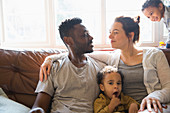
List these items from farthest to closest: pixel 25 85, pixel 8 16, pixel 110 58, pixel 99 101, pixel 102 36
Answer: pixel 8 16 < pixel 102 36 < pixel 110 58 < pixel 25 85 < pixel 99 101

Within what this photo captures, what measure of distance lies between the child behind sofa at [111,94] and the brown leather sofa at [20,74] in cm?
55

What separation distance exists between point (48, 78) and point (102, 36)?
144cm

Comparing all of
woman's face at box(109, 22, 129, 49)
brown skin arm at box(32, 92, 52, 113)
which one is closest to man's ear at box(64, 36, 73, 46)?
woman's face at box(109, 22, 129, 49)

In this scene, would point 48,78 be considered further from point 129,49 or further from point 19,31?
point 19,31

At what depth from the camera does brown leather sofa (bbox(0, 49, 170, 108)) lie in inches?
67.7

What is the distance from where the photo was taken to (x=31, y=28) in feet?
10.3

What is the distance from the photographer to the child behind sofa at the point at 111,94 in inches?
61.4

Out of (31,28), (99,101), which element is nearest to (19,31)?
(31,28)

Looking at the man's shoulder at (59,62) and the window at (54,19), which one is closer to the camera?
the man's shoulder at (59,62)

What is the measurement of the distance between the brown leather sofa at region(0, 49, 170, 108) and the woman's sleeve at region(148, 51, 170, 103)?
6.3 inches

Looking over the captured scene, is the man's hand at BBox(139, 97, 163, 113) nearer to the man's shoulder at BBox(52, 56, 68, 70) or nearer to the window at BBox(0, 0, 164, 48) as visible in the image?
the man's shoulder at BBox(52, 56, 68, 70)

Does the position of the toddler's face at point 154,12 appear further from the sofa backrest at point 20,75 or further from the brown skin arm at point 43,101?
the brown skin arm at point 43,101

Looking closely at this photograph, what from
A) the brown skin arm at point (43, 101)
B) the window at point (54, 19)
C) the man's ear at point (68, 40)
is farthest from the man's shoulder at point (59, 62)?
the window at point (54, 19)

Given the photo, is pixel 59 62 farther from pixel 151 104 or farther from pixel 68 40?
pixel 151 104
